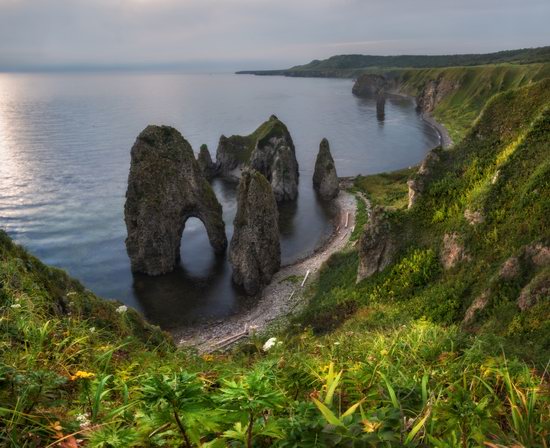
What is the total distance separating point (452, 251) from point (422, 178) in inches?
334

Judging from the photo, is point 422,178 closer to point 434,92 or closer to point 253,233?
point 253,233

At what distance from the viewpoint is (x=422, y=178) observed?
33.5m

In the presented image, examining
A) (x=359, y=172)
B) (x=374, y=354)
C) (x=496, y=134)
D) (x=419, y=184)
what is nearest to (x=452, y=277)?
(x=419, y=184)

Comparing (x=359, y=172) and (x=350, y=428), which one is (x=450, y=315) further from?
(x=359, y=172)

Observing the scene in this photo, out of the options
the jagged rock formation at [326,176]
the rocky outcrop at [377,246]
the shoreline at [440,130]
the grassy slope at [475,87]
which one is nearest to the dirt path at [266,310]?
the rocky outcrop at [377,246]

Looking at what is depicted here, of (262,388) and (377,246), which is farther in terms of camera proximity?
(377,246)

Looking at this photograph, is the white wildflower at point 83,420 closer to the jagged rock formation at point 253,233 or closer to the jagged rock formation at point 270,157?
the jagged rock formation at point 253,233

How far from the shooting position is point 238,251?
4497cm

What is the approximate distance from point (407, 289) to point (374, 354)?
75.7 ft

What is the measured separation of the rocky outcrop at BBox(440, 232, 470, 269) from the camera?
26.5m

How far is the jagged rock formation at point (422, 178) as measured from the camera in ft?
109

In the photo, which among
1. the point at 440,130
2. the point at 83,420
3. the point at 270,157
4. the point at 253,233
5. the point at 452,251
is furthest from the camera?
the point at 440,130

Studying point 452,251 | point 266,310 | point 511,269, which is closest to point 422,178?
point 452,251

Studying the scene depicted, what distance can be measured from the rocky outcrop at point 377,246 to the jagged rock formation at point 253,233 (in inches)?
585
